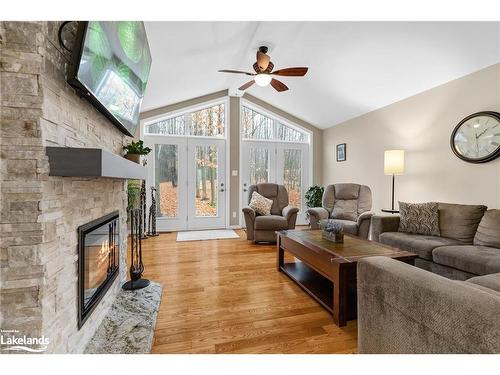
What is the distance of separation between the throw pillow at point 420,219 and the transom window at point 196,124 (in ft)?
12.0

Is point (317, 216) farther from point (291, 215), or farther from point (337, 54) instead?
point (337, 54)

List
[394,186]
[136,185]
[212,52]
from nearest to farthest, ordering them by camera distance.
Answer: [136,185], [212,52], [394,186]

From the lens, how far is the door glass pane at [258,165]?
5.32 m

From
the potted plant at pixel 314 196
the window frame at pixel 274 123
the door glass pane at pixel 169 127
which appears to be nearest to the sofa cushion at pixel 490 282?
the potted plant at pixel 314 196

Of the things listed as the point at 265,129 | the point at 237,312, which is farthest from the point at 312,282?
the point at 265,129

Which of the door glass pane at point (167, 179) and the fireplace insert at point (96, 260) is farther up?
the door glass pane at point (167, 179)

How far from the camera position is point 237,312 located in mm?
1857

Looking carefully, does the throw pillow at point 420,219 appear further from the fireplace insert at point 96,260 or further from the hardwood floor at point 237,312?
the fireplace insert at point 96,260

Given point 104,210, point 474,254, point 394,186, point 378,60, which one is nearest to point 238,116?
point 378,60

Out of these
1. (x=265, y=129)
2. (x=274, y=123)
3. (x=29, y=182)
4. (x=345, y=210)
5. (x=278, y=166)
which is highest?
(x=274, y=123)

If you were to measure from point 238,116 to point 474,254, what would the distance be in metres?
4.32

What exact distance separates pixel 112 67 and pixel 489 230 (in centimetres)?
333
